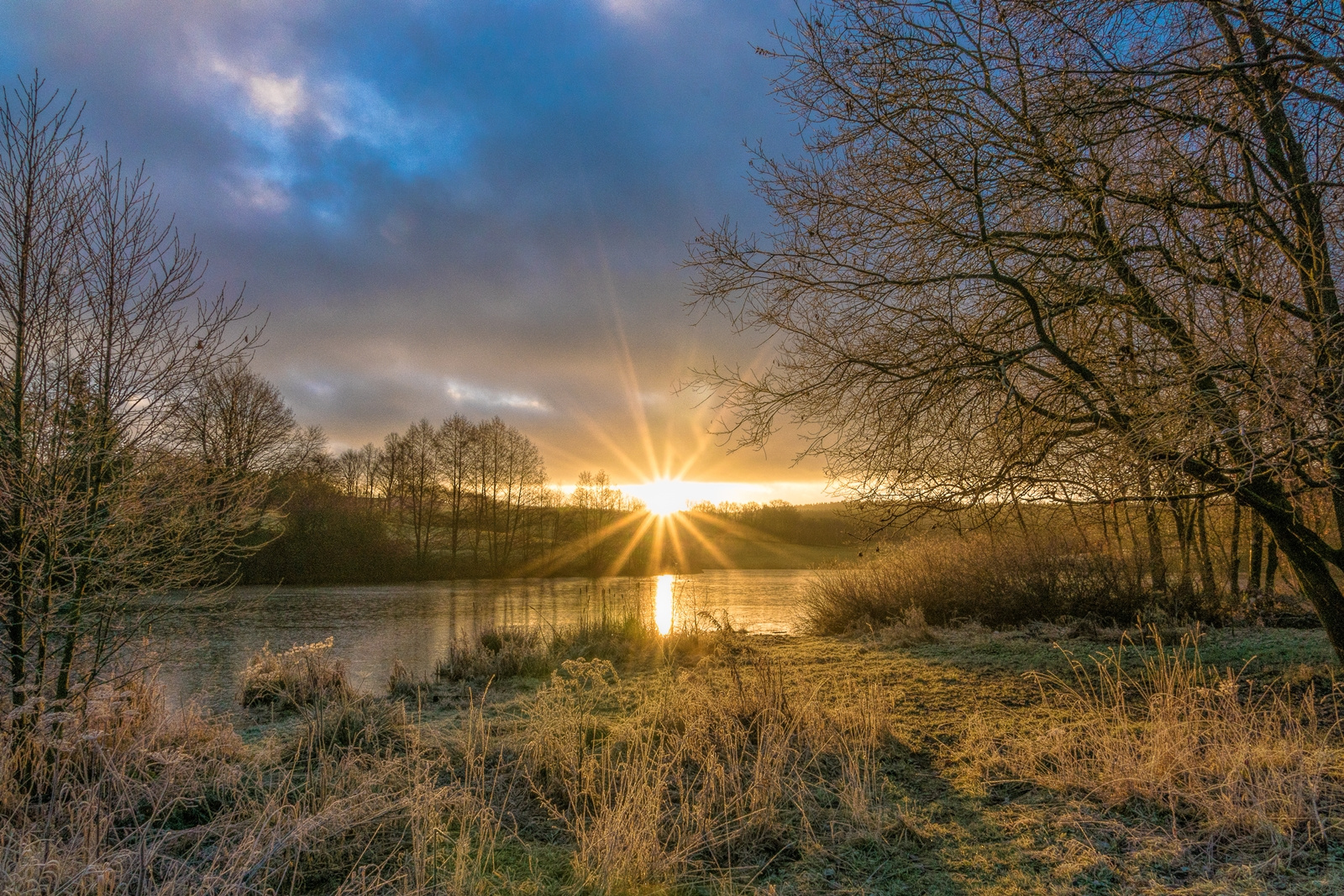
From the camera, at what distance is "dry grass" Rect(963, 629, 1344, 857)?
11.4 ft

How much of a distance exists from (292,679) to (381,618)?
→ 13.2 metres

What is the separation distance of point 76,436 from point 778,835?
17.4ft

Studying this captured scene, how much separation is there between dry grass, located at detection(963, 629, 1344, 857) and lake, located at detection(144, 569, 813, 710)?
457cm

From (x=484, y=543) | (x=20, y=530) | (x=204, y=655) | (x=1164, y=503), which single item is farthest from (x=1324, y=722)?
(x=484, y=543)

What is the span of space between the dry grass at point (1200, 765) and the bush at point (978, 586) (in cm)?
611

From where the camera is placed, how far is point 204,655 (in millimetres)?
13125

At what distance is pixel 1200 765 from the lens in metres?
3.92

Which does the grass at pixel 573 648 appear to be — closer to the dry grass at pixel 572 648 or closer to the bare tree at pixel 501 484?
the dry grass at pixel 572 648

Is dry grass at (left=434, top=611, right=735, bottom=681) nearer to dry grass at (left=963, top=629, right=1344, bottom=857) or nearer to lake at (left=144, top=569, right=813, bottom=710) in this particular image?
lake at (left=144, top=569, right=813, bottom=710)

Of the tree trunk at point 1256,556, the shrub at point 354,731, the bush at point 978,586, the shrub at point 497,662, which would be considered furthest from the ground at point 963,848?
the tree trunk at point 1256,556

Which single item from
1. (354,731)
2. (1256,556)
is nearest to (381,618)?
(354,731)

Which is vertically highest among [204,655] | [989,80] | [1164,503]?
[989,80]

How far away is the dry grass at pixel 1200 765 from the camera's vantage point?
3.47 m

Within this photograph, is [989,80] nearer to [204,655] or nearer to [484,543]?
[204,655]
